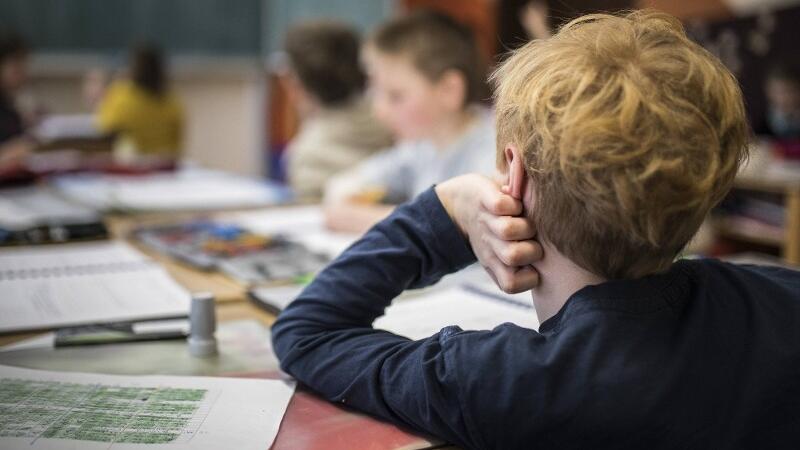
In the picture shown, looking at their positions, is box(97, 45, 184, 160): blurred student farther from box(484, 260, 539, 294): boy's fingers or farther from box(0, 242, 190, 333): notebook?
box(484, 260, 539, 294): boy's fingers

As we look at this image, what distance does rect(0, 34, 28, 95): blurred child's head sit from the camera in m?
3.92

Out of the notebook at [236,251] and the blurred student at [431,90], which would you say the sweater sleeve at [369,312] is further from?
the blurred student at [431,90]

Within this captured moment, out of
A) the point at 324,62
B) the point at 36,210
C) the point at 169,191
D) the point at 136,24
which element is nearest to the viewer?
the point at 36,210

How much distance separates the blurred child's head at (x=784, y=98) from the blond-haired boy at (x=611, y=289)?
3087 millimetres

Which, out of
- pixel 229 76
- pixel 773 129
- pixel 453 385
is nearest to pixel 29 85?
pixel 229 76

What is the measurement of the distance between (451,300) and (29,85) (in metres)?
4.80

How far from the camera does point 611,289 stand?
590mm

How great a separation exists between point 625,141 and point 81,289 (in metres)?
0.85

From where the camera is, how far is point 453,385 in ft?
1.94

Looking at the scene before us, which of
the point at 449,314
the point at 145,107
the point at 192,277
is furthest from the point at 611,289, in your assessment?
the point at 145,107

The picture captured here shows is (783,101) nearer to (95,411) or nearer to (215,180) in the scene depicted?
(215,180)

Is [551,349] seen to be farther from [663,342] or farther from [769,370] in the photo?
[769,370]

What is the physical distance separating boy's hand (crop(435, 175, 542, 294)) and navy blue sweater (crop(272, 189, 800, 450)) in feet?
0.16

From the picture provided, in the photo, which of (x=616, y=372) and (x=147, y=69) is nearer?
(x=616, y=372)
